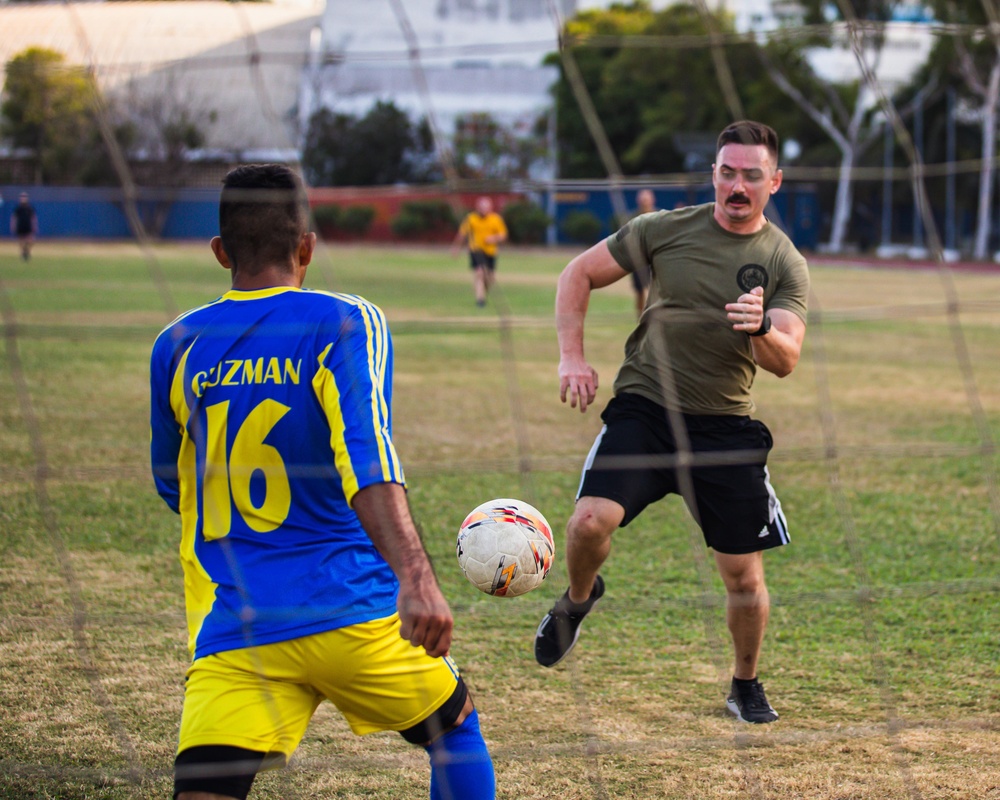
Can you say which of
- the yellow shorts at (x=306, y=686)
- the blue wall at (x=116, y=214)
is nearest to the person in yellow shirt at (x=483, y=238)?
the blue wall at (x=116, y=214)

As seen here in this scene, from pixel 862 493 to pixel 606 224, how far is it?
2638cm

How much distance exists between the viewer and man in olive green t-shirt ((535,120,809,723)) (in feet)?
11.5

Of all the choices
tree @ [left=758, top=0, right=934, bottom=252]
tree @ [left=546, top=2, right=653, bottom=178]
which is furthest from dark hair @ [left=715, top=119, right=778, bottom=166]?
tree @ [left=546, top=2, right=653, bottom=178]

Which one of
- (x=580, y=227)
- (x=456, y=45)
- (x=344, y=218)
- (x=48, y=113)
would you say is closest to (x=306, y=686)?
(x=48, y=113)

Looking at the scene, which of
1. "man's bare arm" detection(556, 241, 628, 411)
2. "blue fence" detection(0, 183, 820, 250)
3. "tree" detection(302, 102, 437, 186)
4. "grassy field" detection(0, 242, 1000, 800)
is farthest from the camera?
"tree" detection(302, 102, 437, 186)

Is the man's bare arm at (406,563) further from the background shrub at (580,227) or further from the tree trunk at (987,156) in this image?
the tree trunk at (987,156)

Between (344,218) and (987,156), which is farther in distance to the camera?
(987,156)

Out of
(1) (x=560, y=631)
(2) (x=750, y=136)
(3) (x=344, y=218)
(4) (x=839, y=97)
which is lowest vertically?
(3) (x=344, y=218)

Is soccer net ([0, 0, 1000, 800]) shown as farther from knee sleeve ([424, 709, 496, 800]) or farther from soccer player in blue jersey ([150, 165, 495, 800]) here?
knee sleeve ([424, 709, 496, 800])

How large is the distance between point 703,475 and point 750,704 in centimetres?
74

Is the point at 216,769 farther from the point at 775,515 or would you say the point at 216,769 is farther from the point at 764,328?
the point at 775,515

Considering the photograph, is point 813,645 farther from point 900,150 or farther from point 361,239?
point 900,150

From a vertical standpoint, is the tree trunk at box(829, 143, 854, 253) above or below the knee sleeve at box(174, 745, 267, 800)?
below

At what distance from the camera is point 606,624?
14.4 feet
